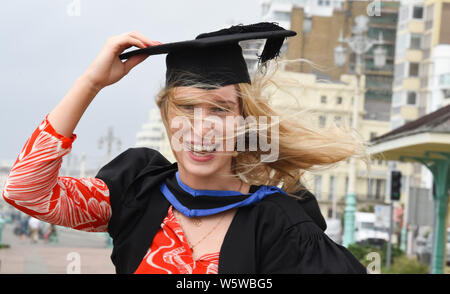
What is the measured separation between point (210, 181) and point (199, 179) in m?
0.04

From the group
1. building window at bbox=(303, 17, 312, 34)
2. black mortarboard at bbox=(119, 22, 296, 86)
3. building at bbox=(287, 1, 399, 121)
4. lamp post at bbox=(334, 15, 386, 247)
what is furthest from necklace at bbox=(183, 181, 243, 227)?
building window at bbox=(303, 17, 312, 34)

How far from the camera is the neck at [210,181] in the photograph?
9.75ft

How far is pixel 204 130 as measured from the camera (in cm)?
288

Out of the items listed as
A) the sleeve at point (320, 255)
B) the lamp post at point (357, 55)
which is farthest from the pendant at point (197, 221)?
the lamp post at point (357, 55)

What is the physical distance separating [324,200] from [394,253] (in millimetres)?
61132

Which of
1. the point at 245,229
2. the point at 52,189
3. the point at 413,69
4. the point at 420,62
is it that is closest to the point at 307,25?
the point at 413,69

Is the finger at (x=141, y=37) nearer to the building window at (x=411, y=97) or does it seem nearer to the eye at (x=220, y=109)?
the eye at (x=220, y=109)

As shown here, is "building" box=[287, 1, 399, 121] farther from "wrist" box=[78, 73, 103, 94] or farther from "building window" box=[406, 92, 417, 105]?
"wrist" box=[78, 73, 103, 94]

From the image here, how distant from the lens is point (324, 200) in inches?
3386

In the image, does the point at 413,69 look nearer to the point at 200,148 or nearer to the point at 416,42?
the point at 416,42

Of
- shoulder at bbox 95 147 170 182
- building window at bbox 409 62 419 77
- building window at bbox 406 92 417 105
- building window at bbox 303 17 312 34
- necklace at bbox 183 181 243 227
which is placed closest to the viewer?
necklace at bbox 183 181 243 227

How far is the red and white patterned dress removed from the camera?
269cm

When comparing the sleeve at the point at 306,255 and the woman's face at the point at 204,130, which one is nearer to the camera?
the sleeve at the point at 306,255

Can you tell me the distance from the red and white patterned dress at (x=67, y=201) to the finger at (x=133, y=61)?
0.29 metres
